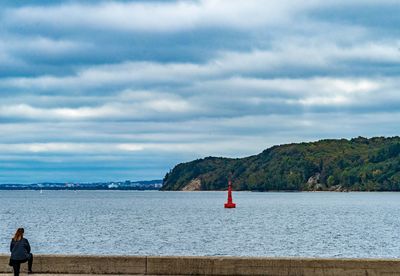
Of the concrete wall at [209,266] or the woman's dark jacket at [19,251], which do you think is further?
the concrete wall at [209,266]

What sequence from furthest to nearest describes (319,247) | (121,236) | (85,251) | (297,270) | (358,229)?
(358,229)
(121,236)
(319,247)
(85,251)
(297,270)

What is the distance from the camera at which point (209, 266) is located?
880 inches

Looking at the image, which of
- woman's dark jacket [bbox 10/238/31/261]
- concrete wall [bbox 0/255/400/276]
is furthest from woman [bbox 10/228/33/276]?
concrete wall [bbox 0/255/400/276]

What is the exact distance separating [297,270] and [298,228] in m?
72.7

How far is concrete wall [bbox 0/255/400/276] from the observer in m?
21.9

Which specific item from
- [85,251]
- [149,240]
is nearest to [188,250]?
[85,251]

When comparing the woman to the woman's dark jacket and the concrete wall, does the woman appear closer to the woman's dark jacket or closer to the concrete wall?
the woman's dark jacket

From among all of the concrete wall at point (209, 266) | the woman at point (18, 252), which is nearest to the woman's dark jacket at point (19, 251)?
the woman at point (18, 252)

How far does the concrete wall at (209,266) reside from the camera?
21.9 metres

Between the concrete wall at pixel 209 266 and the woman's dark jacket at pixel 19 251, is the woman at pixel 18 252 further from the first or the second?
the concrete wall at pixel 209 266

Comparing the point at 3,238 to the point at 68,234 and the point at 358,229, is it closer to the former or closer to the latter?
the point at 68,234

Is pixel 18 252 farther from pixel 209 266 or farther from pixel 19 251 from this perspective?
pixel 209 266

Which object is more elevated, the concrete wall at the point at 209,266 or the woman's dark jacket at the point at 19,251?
the woman's dark jacket at the point at 19,251

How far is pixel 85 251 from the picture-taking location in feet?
202
